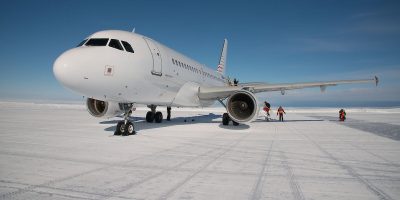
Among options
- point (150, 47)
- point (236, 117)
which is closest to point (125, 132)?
point (150, 47)

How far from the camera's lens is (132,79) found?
9.89m

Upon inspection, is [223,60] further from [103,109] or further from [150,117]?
[103,109]

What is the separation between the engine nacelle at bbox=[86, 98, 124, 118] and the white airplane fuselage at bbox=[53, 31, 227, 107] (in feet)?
5.31

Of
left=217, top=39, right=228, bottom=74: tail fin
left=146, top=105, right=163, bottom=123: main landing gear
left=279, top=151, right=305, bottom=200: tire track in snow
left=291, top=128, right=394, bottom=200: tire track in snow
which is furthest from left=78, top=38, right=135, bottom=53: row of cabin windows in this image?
left=217, top=39, right=228, bottom=74: tail fin

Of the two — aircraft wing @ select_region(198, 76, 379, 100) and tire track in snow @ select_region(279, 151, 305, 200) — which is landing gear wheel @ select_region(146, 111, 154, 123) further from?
tire track in snow @ select_region(279, 151, 305, 200)

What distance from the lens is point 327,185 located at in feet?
13.1

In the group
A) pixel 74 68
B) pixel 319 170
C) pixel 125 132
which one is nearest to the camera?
pixel 319 170

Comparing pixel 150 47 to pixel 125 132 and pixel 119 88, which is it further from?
pixel 125 132

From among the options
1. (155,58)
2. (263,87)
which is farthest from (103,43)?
(263,87)

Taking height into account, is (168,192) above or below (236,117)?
below

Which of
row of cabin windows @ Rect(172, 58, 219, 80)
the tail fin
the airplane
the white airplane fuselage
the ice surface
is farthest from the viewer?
the tail fin

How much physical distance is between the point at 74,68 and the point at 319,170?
282 inches

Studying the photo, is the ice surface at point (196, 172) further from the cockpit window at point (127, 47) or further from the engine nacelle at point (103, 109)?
the engine nacelle at point (103, 109)

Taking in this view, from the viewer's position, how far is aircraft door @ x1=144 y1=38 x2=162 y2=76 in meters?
11.4
